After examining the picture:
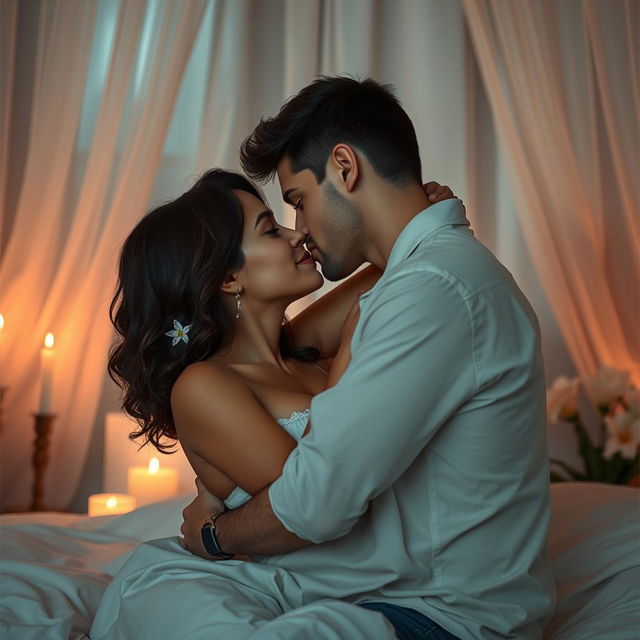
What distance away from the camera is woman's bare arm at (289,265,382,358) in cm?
222

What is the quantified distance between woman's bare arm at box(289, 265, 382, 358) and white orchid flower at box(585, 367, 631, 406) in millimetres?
1380

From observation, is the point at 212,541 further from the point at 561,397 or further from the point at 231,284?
the point at 561,397

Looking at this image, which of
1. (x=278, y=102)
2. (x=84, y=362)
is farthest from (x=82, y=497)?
(x=278, y=102)

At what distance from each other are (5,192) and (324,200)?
92.0 inches

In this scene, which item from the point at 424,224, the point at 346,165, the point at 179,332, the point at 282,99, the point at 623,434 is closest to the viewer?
the point at 424,224

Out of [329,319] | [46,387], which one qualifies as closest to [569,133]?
[329,319]

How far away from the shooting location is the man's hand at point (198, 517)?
1.74 m

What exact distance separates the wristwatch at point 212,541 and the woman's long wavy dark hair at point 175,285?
1.12ft

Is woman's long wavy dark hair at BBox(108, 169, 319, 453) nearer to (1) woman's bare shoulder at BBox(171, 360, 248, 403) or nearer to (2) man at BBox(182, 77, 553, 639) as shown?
(1) woman's bare shoulder at BBox(171, 360, 248, 403)

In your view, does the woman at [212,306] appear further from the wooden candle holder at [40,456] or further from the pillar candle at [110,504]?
the wooden candle holder at [40,456]

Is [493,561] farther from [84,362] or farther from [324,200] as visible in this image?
[84,362]

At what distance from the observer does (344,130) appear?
1829mm

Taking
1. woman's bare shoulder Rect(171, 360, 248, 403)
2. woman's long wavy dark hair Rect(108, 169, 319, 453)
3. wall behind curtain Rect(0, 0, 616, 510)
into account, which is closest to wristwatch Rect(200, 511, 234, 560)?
woman's bare shoulder Rect(171, 360, 248, 403)

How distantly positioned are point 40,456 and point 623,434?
2080 millimetres
